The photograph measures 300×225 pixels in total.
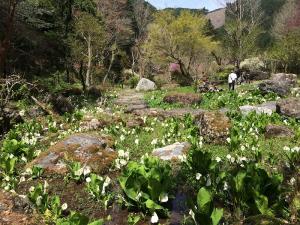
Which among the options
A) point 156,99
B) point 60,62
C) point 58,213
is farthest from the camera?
point 60,62

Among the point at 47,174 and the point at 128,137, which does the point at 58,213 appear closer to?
the point at 47,174

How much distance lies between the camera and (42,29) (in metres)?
35.1

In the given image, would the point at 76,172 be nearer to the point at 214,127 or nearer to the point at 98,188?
the point at 98,188

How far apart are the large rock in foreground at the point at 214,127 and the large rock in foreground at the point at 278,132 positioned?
3.82ft

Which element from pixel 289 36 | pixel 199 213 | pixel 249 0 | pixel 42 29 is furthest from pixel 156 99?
pixel 249 0

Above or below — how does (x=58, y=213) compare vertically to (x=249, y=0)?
below

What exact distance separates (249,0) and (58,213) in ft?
148

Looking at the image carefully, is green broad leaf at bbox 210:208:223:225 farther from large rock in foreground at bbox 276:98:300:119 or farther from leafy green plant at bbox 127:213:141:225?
large rock in foreground at bbox 276:98:300:119

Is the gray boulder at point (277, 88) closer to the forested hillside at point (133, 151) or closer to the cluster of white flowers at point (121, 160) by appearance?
the forested hillside at point (133, 151)

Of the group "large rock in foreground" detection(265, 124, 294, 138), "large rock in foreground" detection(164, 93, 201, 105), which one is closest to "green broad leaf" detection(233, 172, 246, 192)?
"large rock in foreground" detection(265, 124, 294, 138)

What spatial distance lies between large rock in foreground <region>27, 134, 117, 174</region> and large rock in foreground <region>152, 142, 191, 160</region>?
108 centimetres

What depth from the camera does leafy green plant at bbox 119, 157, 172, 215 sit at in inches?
263

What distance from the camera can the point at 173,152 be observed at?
10.1 m

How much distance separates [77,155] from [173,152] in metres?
2.24
